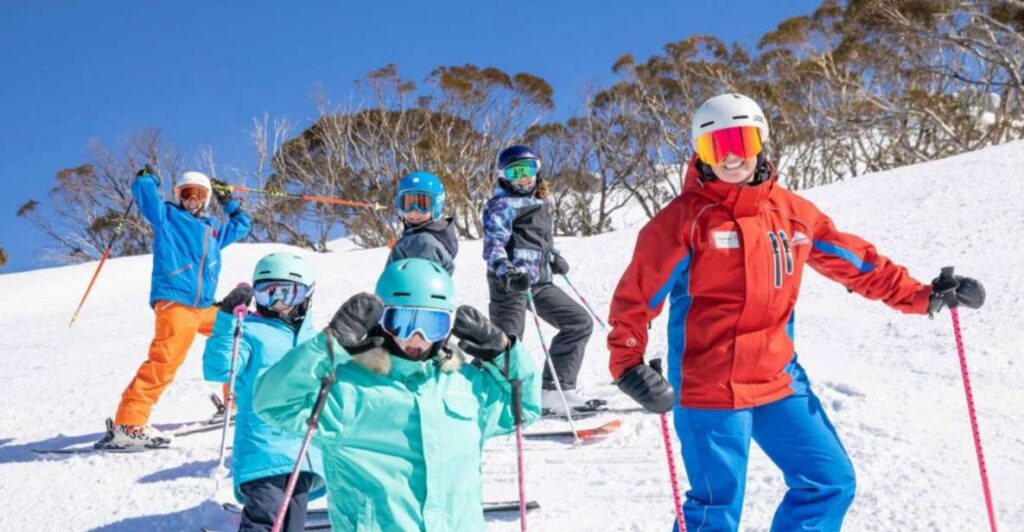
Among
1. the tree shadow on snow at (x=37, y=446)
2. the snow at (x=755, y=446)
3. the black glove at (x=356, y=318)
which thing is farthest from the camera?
the tree shadow on snow at (x=37, y=446)

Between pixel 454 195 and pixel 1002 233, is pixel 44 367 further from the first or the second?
pixel 454 195

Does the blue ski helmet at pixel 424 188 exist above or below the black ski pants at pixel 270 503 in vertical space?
above

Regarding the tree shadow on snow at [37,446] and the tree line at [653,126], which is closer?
the tree shadow on snow at [37,446]

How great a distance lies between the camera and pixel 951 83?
2680 cm

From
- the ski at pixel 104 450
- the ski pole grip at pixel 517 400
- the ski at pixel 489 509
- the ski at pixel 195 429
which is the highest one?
the ski pole grip at pixel 517 400

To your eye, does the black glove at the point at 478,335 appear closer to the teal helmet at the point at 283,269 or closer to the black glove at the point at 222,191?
the teal helmet at the point at 283,269

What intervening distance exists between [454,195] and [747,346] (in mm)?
25645

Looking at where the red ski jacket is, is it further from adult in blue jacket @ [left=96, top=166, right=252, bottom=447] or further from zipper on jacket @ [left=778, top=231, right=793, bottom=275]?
adult in blue jacket @ [left=96, top=166, right=252, bottom=447]

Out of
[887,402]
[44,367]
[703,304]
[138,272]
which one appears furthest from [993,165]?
[138,272]

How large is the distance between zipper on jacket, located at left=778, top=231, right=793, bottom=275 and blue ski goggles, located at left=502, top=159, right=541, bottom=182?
2537 millimetres

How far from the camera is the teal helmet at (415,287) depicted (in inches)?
87.4

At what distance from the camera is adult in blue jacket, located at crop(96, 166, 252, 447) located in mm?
5176

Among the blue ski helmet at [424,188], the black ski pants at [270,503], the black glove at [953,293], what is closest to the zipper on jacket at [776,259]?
the black glove at [953,293]

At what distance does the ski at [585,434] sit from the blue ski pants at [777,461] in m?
2.09
